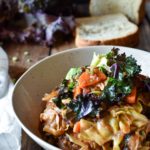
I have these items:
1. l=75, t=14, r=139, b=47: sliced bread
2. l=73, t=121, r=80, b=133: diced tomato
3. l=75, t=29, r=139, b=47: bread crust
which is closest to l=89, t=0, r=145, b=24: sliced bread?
l=75, t=14, r=139, b=47: sliced bread

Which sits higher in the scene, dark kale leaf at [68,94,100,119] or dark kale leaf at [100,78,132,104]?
dark kale leaf at [100,78,132,104]

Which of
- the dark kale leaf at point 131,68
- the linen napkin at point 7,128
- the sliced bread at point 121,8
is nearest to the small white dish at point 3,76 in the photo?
the linen napkin at point 7,128

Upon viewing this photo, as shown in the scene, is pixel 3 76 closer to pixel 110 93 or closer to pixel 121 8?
pixel 110 93

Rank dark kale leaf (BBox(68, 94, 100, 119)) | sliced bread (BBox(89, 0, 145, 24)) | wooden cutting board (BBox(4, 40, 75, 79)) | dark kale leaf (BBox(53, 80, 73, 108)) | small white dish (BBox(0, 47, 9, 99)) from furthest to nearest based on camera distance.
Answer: sliced bread (BBox(89, 0, 145, 24)) → wooden cutting board (BBox(4, 40, 75, 79)) → small white dish (BBox(0, 47, 9, 99)) → dark kale leaf (BBox(53, 80, 73, 108)) → dark kale leaf (BBox(68, 94, 100, 119))

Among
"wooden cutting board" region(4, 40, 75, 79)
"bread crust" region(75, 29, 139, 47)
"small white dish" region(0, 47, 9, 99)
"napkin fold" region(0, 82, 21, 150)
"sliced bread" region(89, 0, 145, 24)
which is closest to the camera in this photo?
"napkin fold" region(0, 82, 21, 150)

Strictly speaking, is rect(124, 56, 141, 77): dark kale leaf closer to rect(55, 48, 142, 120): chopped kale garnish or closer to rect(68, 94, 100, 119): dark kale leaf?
rect(55, 48, 142, 120): chopped kale garnish

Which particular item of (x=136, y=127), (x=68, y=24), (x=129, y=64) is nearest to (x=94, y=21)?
(x=68, y=24)

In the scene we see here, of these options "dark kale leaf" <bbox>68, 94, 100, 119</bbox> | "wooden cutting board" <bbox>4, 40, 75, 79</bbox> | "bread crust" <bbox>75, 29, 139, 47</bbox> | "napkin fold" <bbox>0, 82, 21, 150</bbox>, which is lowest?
"wooden cutting board" <bbox>4, 40, 75, 79</bbox>

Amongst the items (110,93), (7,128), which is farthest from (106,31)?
(110,93)

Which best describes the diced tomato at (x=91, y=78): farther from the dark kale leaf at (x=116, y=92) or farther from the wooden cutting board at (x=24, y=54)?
the wooden cutting board at (x=24, y=54)
